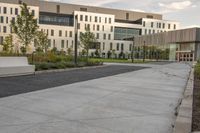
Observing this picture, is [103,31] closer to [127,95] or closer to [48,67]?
[48,67]

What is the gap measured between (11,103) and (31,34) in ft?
84.8

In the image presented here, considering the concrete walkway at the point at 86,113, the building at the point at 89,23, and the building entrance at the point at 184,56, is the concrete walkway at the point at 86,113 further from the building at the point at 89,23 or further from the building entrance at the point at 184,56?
the building at the point at 89,23

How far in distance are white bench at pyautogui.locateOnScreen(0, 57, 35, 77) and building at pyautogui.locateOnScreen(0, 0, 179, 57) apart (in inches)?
2943

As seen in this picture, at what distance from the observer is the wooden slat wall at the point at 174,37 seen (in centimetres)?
6278

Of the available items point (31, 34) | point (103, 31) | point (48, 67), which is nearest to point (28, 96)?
point (48, 67)

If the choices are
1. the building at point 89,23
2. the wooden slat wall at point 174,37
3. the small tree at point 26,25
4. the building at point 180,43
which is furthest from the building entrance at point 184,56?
the small tree at point 26,25

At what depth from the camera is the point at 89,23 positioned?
100 meters

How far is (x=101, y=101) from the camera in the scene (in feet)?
26.2

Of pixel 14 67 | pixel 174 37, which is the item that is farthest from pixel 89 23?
pixel 14 67

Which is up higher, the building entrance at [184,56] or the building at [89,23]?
the building at [89,23]

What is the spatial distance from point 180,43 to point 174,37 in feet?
7.20

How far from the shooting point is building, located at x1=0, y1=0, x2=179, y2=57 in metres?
89.8

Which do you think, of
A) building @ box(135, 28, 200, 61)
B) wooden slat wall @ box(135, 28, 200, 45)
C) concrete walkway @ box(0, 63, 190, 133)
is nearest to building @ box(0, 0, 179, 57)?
wooden slat wall @ box(135, 28, 200, 45)

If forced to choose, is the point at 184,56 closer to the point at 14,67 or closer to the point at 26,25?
the point at 26,25
